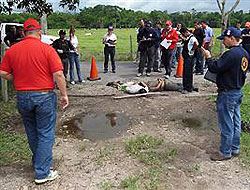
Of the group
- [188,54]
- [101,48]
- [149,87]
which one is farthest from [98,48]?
[188,54]

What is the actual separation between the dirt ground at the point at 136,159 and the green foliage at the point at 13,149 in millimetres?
209

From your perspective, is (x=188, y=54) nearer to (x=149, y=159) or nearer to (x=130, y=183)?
(x=149, y=159)

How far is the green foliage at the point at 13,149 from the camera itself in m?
4.45

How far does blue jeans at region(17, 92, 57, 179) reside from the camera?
3571 mm

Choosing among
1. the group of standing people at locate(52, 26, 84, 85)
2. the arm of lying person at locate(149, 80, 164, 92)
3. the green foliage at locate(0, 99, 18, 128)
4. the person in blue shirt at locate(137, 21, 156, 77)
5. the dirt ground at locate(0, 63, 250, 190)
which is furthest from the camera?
the person in blue shirt at locate(137, 21, 156, 77)

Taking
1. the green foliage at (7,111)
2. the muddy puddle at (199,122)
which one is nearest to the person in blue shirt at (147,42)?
the muddy puddle at (199,122)

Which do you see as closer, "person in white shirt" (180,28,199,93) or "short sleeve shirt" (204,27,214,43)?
"person in white shirt" (180,28,199,93)

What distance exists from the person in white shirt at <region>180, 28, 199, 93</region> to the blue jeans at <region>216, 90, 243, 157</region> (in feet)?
11.9

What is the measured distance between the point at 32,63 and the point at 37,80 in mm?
211

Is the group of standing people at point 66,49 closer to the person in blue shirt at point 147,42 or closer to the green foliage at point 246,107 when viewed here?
the person in blue shirt at point 147,42

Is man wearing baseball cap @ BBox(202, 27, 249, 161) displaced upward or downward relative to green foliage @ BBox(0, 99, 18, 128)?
upward

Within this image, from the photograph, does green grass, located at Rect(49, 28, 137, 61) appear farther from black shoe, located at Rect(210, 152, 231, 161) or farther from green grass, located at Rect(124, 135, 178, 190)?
black shoe, located at Rect(210, 152, 231, 161)

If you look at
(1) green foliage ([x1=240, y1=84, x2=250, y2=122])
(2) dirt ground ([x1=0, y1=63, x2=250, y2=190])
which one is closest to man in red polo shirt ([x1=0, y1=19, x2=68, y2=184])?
(2) dirt ground ([x1=0, y1=63, x2=250, y2=190])

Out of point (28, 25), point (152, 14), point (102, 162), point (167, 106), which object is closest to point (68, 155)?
point (102, 162)
